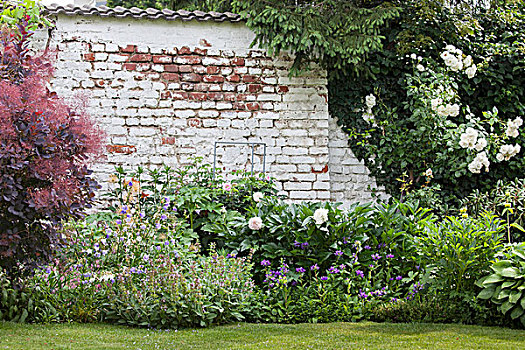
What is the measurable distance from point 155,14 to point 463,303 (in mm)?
4833

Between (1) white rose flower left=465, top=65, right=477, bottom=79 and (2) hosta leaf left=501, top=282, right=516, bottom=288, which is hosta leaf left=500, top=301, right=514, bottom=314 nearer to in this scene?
(2) hosta leaf left=501, top=282, right=516, bottom=288

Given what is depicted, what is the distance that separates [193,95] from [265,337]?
12.6 ft

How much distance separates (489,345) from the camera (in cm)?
392

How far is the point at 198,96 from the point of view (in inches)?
284

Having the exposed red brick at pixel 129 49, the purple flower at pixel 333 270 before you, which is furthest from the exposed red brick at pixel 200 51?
the purple flower at pixel 333 270

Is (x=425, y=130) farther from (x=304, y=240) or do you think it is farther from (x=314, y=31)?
(x=304, y=240)

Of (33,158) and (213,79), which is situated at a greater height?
(213,79)

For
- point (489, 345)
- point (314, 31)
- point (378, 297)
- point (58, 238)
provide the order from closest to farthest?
point (489, 345), point (58, 238), point (378, 297), point (314, 31)

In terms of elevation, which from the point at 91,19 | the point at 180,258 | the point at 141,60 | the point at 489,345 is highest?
the point at 91,19

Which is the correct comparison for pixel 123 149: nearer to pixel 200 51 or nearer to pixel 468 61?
pixel 200 51

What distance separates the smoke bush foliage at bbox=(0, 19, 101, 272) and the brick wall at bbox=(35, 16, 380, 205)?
8.41ft

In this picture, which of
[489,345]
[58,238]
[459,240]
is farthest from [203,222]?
[489,345]

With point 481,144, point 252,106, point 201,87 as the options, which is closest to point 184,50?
point 201,87

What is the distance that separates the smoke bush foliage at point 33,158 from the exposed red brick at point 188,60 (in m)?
2.81
